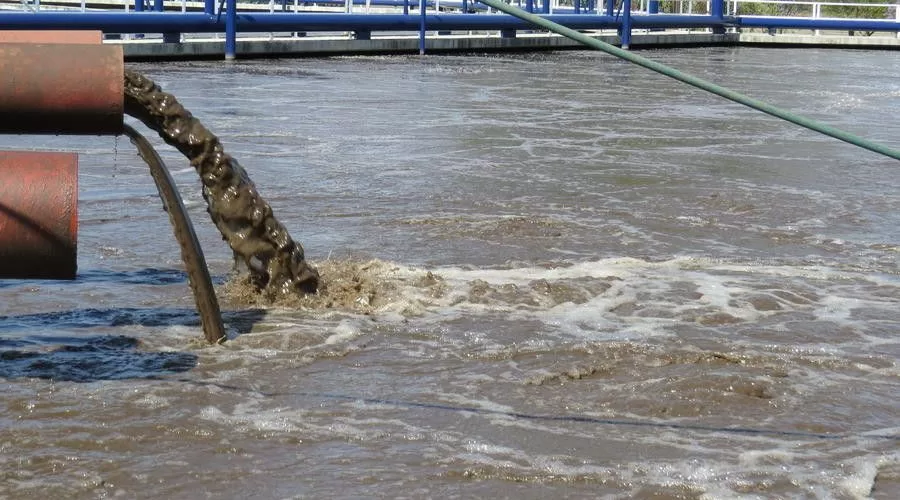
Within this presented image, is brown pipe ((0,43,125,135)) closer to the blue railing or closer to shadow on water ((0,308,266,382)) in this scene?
shadow on water ((0,308,266,382))

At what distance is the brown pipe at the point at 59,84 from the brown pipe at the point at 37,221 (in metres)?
0.22

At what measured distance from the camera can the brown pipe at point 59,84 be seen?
4852 mm

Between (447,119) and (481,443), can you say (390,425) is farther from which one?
(447,119)

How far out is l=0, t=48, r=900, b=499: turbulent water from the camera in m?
4.64

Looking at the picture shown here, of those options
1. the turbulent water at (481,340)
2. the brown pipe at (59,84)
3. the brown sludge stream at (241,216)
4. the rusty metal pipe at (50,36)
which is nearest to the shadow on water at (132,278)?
the turbulent water at (481,340)

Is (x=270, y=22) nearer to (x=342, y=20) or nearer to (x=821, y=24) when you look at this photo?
(x=342, y=20)

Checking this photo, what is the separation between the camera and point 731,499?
439 centimetres

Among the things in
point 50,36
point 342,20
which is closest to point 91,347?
point 50,36

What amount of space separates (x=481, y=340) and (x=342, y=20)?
886 inches

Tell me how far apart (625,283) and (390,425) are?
2.67 m

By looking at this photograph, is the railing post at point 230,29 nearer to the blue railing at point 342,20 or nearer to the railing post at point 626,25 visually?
the blue railing at point 342,20

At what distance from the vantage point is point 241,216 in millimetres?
6676

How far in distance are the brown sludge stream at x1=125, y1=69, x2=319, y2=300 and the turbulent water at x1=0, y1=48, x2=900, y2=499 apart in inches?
5.7

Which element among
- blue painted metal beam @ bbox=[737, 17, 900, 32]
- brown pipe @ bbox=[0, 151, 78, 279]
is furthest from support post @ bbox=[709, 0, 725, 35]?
brown pipe @ bbox=[0, 151, 78, 279]
